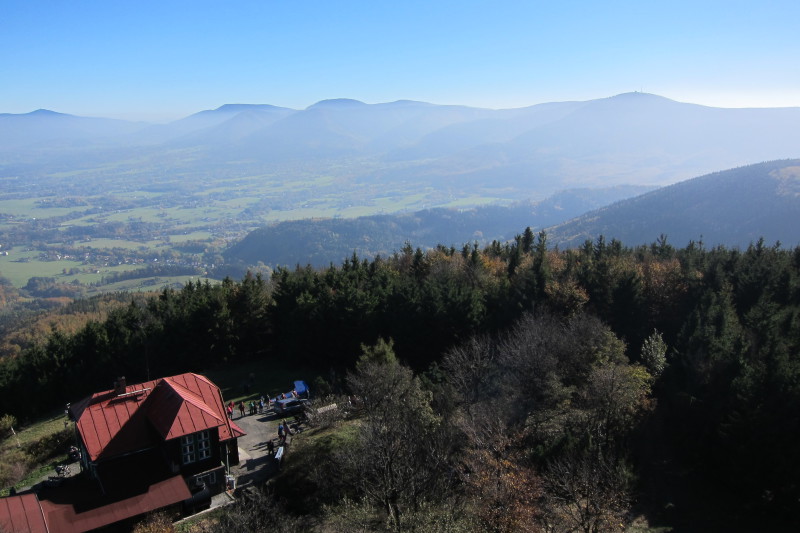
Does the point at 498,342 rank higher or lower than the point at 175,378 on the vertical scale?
lower

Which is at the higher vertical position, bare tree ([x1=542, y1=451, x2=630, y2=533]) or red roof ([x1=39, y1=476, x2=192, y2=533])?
bare tree ([x1=542, y1=451, x2=630, y2=533])

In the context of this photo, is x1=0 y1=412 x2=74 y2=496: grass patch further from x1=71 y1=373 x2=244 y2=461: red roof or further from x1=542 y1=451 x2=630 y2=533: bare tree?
x1=542 y1=451 x2=630 y2=533: bare tree

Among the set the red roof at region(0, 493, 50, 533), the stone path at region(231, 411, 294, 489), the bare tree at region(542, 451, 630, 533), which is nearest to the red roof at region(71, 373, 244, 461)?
the stone path at region(231, 411, 294, 489)

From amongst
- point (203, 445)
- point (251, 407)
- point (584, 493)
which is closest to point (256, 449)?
point (203, 445)

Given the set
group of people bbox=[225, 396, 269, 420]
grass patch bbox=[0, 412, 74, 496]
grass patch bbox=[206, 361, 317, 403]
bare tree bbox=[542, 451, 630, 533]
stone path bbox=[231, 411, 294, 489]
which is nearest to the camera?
bare tree bbox=[542, 451, 630, 533]

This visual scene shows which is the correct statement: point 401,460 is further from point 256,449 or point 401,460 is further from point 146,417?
point 146,417

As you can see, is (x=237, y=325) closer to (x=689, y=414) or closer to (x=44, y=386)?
(x=44, y=386)

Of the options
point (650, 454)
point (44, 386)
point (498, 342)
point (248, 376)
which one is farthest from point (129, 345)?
point (650, 454)
